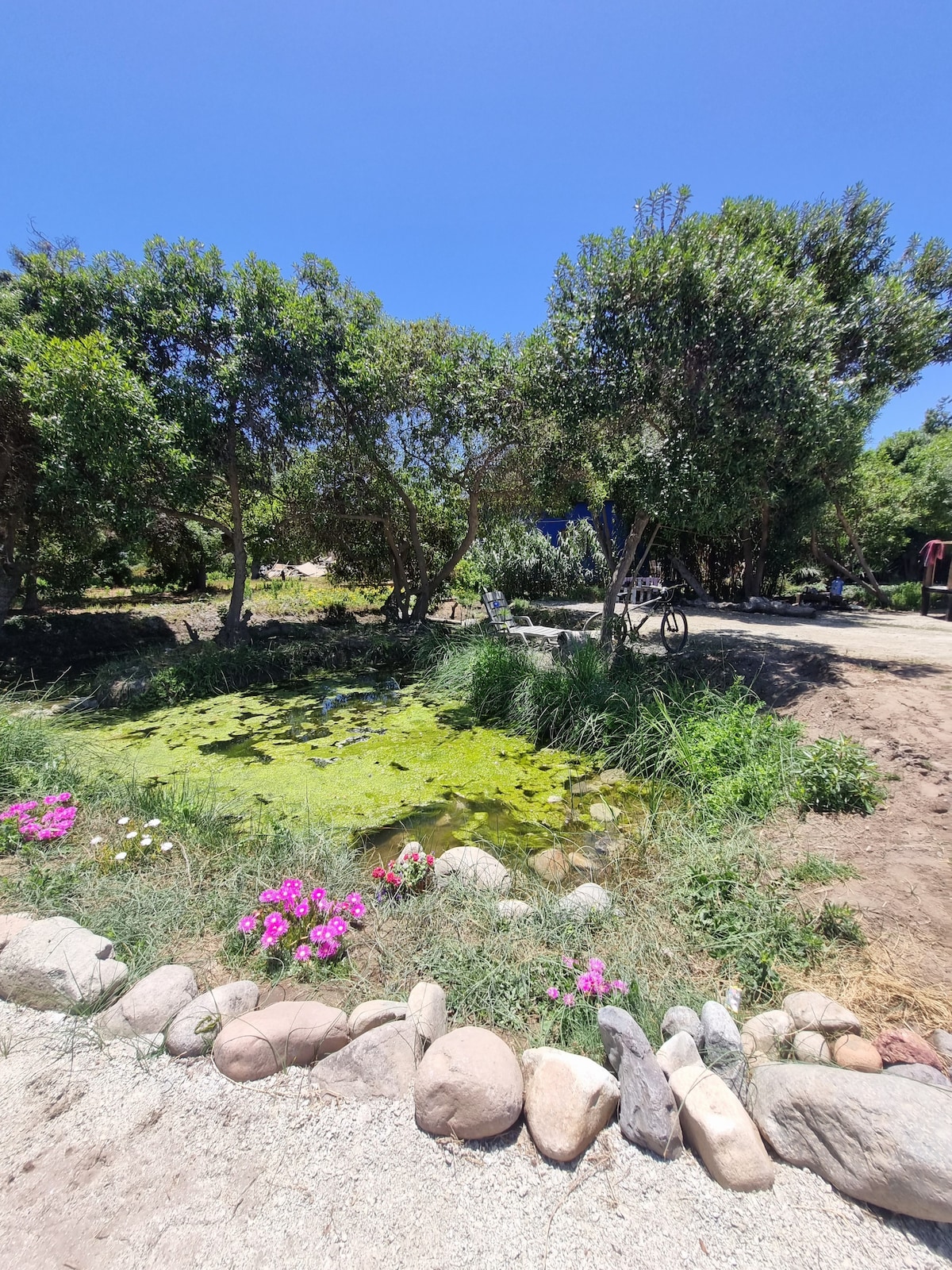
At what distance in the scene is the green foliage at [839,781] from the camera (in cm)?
300

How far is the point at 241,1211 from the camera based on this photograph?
1.26 meters

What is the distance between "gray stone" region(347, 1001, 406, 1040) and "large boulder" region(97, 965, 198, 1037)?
1.93 ft

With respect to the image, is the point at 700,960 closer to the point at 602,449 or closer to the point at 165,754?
the point at 165,754

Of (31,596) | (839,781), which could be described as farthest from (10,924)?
(31,596)

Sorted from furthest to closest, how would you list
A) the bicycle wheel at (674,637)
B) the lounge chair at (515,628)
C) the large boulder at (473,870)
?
the lounge chair at (515,628), the bicycle wheel at (674,637), the large boulder at (473,870)

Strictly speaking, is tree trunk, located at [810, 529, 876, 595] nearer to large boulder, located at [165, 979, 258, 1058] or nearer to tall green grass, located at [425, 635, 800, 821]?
tall green grass, located at [425, 635, 800, 821]

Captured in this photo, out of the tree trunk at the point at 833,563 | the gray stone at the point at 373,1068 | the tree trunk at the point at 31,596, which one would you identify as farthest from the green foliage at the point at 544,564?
the gray stone at the point at 373,1068

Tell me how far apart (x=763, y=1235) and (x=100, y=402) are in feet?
22.5

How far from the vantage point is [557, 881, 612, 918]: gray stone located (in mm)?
2289

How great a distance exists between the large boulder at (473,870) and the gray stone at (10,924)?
1680 millimetres

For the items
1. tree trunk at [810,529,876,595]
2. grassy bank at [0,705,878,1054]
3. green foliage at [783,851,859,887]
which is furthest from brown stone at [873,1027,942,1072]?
tree trunk at [810,529,876,595]

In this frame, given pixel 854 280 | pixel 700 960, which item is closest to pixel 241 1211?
pixel 700 960

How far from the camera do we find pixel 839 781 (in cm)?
301

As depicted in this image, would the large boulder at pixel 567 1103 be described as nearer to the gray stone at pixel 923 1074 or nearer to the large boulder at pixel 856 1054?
the large boulder at pixel 856 1054
